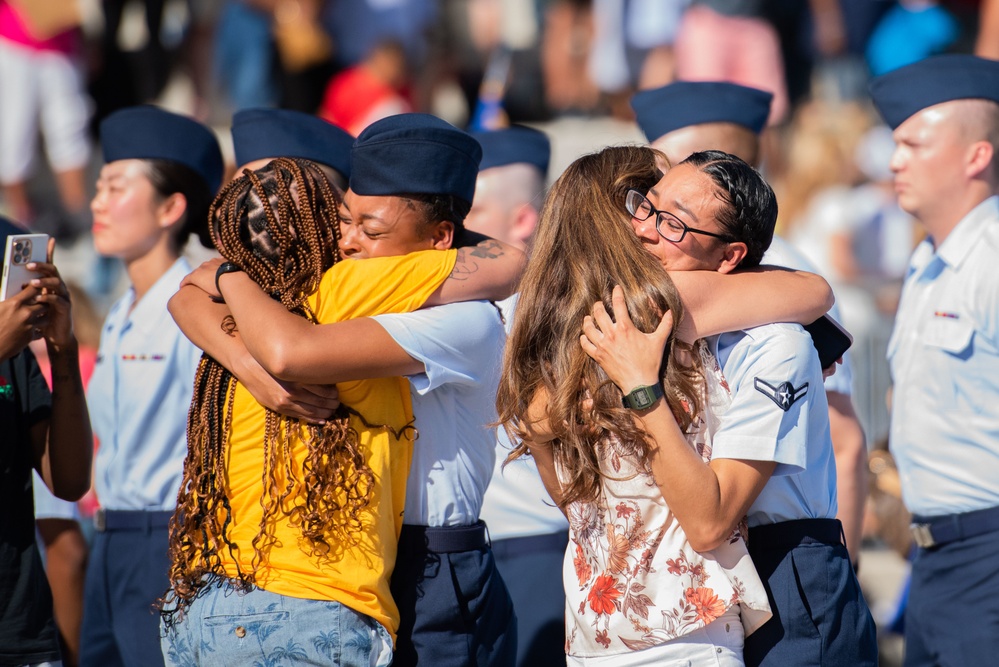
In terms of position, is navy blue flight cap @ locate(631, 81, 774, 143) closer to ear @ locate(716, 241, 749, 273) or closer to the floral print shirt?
ear @ locate(716, 241, 749, 273)

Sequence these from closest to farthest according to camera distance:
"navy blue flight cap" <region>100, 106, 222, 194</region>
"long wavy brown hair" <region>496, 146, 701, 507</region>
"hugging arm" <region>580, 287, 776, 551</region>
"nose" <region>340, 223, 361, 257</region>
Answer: "hugging arm" <region>580, 287, 776, 551</region> < "long wavy brown hair" <region>496, 146, 701, 507</region> < "nose" <region>340, 223, 361, 257</region> < "navy blue flight cap" <region>100, 106, 222, 194</region>

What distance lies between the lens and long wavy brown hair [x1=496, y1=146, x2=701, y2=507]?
2361 mm

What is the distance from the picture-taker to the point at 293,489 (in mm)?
2482

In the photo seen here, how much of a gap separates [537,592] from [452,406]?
1144 millimetres

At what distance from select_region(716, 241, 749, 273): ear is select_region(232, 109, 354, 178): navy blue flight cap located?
4.51ft

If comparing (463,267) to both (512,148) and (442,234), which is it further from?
(512,148)

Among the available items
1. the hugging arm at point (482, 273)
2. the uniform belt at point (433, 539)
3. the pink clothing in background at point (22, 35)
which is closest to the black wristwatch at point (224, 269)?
the hugging arm at point (482, 273)

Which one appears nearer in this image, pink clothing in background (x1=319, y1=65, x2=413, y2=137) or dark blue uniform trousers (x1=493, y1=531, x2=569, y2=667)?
dark blue uniform trousers (x1=493, y1=531, x2=569, y2=667)

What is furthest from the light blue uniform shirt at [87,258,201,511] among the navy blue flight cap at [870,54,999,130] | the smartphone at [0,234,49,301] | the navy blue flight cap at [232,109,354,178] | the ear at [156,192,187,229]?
the navy blue flight cap at [870,54,999,130]

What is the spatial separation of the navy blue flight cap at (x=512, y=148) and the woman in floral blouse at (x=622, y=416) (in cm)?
193

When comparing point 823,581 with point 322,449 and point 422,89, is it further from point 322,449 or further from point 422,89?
point 422,89

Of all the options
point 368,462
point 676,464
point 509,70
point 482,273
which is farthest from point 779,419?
point 509,70

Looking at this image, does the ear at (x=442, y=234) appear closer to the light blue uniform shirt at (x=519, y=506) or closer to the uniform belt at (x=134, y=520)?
the light blue uniform shirt at (x=519, y=506)

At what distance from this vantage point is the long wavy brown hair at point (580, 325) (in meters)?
2.36
